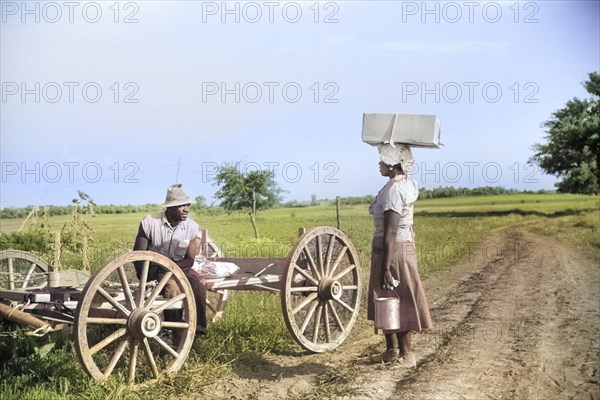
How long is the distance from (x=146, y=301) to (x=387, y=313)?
2140mm

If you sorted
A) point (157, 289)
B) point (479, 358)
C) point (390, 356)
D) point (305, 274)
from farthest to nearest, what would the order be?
1. point (479, 358)
2. point (305, 274)
3. point (390, 356)
4. point (157, 289)

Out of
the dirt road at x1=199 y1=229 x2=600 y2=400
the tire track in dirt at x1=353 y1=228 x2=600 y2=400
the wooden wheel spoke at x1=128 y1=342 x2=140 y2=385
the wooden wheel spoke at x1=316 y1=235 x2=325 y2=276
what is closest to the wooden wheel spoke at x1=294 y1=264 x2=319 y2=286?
the wooden wheel spoke at x1=316 y1=235 x2=325 y2=276

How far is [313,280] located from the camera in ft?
24.0

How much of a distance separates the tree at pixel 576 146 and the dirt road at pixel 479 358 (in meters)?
27.2

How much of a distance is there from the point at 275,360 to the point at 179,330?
4.06 feet

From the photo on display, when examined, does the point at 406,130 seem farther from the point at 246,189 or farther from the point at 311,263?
the point at 246,189

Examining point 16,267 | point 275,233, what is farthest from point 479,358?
point 275,233

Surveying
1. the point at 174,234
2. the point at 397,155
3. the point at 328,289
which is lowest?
the point at 328,289

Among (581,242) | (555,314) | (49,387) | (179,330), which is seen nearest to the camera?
(49,387)

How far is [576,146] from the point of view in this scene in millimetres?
38938

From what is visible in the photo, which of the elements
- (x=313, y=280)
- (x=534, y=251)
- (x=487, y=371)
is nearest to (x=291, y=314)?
(x=313, y=280)

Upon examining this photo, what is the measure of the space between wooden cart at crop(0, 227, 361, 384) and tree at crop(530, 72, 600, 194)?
32.3m

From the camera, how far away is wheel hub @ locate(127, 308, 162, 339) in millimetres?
5773

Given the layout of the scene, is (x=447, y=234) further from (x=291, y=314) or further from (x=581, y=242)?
(x=291, y=314)
